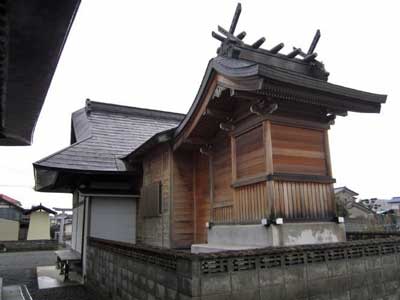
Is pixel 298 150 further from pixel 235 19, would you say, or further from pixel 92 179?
pixel 92 179

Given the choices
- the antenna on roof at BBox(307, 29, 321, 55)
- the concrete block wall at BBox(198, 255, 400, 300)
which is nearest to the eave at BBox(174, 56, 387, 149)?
the antenna on roof at BBox(307, 29, 321, 55)

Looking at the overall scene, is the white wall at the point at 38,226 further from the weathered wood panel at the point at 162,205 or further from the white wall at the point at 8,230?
the weathered wood panel at the point at 162,205

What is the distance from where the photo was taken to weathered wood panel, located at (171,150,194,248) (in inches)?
299

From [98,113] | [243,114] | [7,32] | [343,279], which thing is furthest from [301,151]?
[98,113]

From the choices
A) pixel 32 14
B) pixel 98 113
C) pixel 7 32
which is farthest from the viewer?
pixel 98 113

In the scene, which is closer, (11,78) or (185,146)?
(11,78)

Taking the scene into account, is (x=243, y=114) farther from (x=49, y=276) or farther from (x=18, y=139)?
(x=49, y=276)

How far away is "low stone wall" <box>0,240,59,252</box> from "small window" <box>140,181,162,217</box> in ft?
59.5

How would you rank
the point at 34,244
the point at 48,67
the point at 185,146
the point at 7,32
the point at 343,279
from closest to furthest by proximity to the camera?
1. the point at 7,32
2. the point at 48,67
3. the point at 343,279
4. the point at 185,146
5. the point at 34,244

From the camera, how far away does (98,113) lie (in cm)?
1286

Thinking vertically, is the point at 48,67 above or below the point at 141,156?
below

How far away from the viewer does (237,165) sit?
5.93 metres

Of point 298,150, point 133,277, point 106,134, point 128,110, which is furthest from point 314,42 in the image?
point 128,110

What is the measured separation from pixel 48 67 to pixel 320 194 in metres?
→ 4.70
